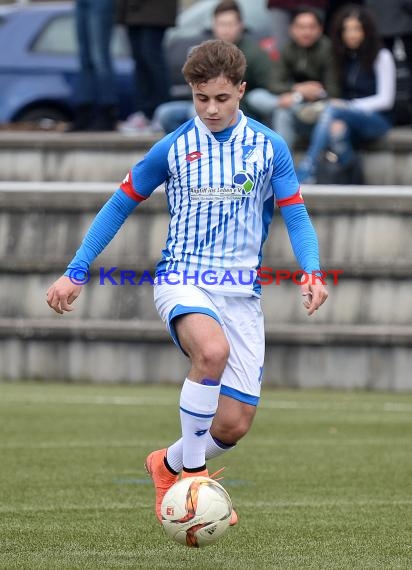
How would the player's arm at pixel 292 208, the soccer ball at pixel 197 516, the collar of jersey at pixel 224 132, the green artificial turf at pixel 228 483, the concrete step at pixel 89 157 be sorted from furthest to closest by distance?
the concrete step at pixel 89 157 < the collar of jersey at pixel 224 132 < the player's arm at pixel 292 208 < the green artificial turf at pixel 228 483 < the soccer ball at pixel 197 516

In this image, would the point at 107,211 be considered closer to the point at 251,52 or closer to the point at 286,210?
the point at 286,210

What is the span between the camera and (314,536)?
6883 millimetres

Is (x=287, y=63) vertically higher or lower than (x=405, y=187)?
higher

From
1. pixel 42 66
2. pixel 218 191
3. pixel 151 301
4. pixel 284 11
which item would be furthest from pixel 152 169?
pixel 42 66

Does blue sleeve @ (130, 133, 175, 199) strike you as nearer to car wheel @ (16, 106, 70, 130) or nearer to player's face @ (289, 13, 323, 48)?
player's face @ (289, 13, 323, 48)

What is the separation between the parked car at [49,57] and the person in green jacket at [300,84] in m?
3.06

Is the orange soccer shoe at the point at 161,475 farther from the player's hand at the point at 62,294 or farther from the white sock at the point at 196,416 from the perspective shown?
the player's hand at the point at 62,294

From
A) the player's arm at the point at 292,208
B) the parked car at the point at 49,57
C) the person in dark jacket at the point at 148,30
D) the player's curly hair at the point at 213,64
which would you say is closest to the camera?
the player's curly hair at the point at 213,64

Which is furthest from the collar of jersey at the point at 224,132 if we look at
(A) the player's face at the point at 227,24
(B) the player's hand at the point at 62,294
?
(A) the player's face at the point at 227,24

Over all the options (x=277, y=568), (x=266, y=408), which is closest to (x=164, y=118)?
(x=266, y=408)

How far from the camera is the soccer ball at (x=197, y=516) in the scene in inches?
245

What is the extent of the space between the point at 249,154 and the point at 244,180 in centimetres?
13

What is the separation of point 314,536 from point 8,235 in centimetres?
907

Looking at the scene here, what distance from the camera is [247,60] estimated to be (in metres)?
14.3
